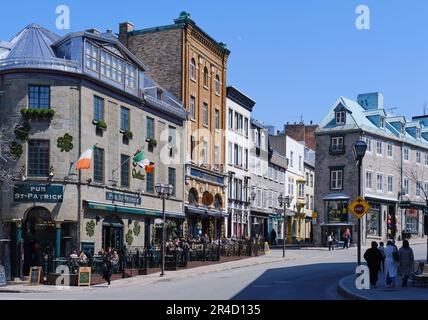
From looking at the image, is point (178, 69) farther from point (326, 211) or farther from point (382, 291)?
point (382, 291)

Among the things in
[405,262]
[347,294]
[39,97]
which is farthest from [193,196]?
[347,294]

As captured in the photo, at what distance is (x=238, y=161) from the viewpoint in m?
60.8

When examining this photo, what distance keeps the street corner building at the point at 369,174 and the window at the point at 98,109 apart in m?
32.4

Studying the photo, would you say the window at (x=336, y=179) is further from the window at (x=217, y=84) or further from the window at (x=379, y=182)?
the window at (x=217, y=84)

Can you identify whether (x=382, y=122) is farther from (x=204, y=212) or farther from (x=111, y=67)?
(x=111, y=67)

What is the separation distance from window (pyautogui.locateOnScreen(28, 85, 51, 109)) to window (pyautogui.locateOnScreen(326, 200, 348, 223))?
3666 centimetres

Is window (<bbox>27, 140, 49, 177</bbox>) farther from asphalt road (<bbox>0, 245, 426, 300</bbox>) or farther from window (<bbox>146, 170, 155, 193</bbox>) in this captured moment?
window (<bbox>146, 170, 155, 193</bbox>)

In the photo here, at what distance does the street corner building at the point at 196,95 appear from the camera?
50156 mm

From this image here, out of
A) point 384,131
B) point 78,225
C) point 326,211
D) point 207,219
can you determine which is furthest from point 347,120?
point 78,225

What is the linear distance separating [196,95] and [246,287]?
27.7 m

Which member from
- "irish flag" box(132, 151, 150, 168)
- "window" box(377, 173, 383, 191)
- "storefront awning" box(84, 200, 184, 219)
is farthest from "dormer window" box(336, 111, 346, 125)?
"irish flag" box(132, 151, 150, 168)

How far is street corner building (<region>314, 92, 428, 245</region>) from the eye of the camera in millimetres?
65688

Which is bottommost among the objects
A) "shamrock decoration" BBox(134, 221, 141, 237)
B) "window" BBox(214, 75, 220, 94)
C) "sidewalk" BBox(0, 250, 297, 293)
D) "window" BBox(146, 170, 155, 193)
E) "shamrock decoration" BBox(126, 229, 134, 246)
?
"sidewalk" BBox(0, 250, 297, 293)

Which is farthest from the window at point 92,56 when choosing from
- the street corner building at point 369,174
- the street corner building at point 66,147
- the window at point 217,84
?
the street corner building at point 369,174
